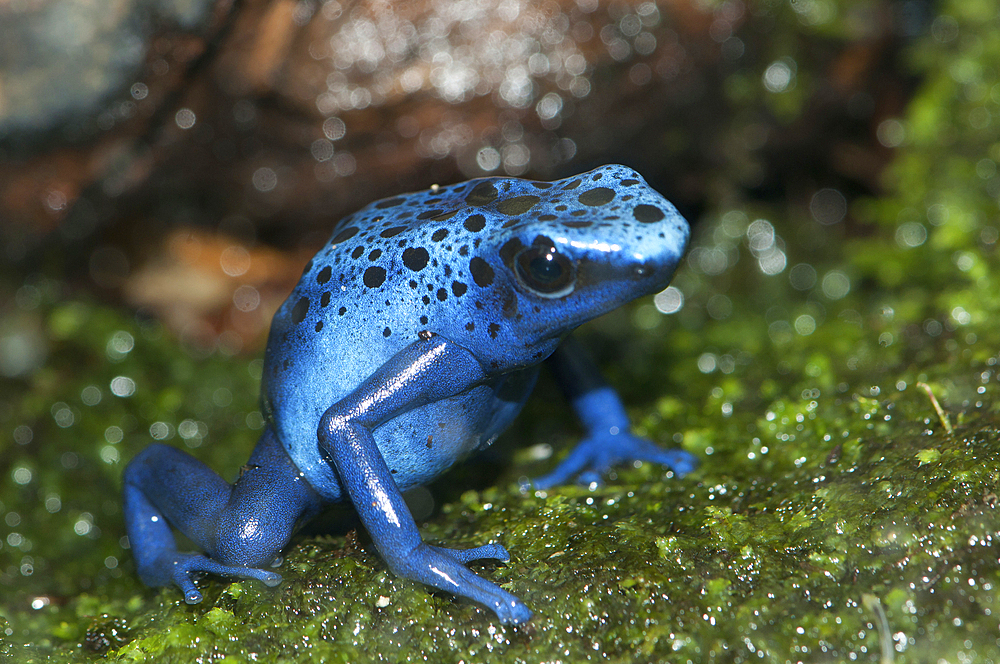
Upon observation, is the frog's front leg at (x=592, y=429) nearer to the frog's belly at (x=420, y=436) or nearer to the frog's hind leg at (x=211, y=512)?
the frog's belly at (x=420, y=436)

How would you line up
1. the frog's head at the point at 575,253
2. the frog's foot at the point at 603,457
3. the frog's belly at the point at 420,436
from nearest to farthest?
the frog's head at the point at 575,253 → the frog's belly at the point at 420,436 → the frog's foot at the point at 603,457

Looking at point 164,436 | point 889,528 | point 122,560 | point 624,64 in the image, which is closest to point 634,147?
point 624,64

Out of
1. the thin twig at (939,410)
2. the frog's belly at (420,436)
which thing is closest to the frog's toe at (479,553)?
the frog's belly at (420,436)

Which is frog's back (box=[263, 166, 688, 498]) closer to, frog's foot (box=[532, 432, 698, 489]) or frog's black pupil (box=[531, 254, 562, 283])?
frog's black pupil (box=[531, 254, 562, 283])

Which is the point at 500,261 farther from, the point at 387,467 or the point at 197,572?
the point at 197,572

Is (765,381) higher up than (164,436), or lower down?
lower down

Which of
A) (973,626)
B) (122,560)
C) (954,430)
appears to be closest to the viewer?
(973,626)

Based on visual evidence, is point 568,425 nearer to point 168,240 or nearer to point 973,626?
point 973,626
